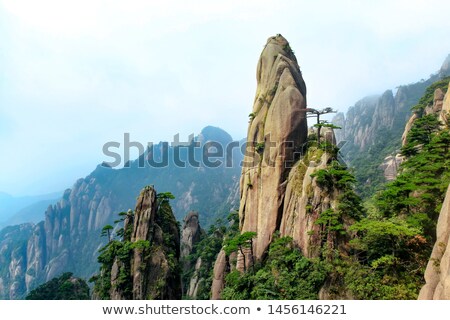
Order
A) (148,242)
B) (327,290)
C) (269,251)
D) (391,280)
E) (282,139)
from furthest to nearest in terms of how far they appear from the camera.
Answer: (148,242) < (282,139) < (269,251) < (327,290) < (391,280)

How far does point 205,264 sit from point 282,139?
24.6 m

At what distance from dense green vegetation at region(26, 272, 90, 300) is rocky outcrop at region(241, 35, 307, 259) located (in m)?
29.7

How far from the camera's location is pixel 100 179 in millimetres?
160625

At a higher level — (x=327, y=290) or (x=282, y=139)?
(x=282, y=139)

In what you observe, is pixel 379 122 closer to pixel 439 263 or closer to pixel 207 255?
pixel 207 255

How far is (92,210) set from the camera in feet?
438

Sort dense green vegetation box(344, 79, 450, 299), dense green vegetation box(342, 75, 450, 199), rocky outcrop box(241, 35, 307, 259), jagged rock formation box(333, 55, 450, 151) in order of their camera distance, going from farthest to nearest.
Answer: jagged rock formation box(333, 55, 450, 151) < dense green vegetation box(342, 75, 450, 199) < rocky outcrop box(241, 35, 307, 259) < dense green vegetation box(344, 79, 450, 299)

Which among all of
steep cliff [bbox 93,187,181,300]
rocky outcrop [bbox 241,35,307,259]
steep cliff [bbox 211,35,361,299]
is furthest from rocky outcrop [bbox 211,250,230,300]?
rocky outcrop [bbox 241,35,307,259]

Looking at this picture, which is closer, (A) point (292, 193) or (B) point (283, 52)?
(A) point (292, 193)

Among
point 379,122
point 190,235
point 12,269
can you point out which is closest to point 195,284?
point 190,235

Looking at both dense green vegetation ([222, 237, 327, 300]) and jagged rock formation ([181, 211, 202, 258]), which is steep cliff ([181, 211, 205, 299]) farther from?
dense green vegetation ([222, 237, 327, 300])

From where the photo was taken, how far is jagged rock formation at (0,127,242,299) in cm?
10388
